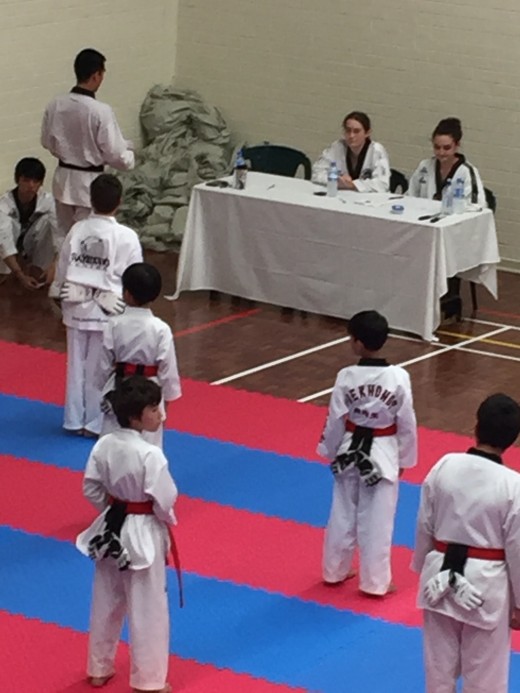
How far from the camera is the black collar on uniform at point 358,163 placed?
512 inches

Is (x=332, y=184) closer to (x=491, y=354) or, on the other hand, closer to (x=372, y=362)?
(x=491, y=354)

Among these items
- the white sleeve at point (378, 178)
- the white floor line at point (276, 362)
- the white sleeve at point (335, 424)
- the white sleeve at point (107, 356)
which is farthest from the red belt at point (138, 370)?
the white sleeve at point (378, 178)

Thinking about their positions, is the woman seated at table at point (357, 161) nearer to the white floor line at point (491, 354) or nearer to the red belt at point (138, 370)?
the white floor line at point (491, 354)

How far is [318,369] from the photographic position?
1120 cm

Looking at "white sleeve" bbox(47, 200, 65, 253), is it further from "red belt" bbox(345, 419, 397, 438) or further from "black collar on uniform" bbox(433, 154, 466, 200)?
"red belt" bbox(345, 419, 397, 438)

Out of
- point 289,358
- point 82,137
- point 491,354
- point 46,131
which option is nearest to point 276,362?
point 289,358

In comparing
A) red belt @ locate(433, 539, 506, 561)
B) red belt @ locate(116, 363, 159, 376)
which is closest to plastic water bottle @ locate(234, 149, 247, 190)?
red belt @ locate(116, 363, 159, 376)

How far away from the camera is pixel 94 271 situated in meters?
9.23

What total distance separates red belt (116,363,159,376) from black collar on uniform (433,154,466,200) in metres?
5.08

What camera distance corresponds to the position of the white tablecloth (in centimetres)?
1191

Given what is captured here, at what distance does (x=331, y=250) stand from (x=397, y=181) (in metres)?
1.59

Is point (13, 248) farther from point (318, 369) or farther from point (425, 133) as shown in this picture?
point (425, 133)

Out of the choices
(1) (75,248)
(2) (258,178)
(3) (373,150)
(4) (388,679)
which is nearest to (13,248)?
(2) (258,178)

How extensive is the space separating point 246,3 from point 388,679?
32.5 ft
